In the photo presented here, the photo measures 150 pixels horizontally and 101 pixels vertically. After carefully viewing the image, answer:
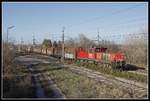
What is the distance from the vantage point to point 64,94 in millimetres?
18094

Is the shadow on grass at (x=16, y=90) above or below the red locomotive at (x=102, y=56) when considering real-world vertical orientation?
below

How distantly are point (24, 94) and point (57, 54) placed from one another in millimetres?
45059

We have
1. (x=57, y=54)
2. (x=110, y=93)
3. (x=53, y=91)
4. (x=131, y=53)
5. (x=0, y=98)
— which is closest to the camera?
(x=0, y=98)

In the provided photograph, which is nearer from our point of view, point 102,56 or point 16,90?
point 16,90

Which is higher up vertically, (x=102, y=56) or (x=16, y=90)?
(x=102, y=56)

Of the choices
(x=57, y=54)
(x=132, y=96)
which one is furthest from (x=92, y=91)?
(x=57, y=54)

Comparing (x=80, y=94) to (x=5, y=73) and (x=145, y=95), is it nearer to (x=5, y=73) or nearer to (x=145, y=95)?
(x=145, y=95)

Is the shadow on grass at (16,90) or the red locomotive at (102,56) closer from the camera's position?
the shadow on grass at (16,90)

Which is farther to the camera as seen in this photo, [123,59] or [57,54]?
[57,54]

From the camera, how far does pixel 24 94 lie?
17922mm

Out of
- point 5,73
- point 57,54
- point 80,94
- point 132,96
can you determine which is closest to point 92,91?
point 80,94

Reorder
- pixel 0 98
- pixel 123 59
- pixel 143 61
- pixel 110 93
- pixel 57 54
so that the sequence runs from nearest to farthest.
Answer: pixel 0 98 < pixel 110 93 < pixel 123 59 < pixel 143 61 < pixel 57 54

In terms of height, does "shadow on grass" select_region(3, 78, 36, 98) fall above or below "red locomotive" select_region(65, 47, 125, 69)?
below

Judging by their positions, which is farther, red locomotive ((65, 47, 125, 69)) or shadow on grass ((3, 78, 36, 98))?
red locomotive ((65, 47, 125, 69))
